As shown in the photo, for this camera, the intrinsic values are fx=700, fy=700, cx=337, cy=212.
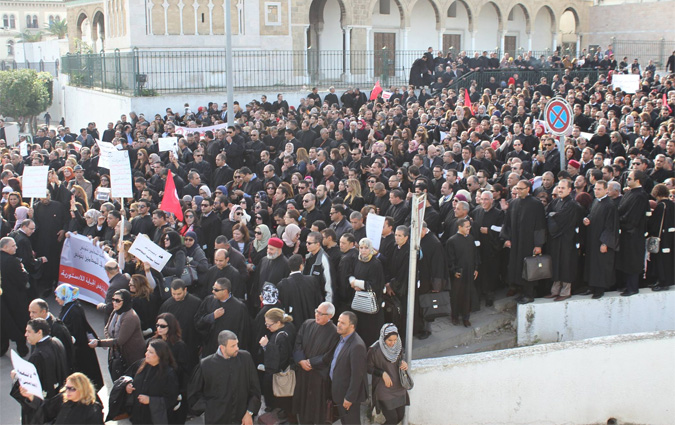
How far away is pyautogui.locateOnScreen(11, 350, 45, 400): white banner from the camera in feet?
18.6

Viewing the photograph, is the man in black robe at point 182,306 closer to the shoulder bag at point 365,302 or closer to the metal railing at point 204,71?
the shoulder bag at point 365,302

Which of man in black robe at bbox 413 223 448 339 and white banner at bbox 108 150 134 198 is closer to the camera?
man in black robe at bbox 413 223 448 339

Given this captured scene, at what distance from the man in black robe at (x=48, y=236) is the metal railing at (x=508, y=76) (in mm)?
15184

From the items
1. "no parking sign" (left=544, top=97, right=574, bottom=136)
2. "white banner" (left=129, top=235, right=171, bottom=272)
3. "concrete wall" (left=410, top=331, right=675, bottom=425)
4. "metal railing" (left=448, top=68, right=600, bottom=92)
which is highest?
"metal railing" (left=448, top=68, right=600, bottom=92)

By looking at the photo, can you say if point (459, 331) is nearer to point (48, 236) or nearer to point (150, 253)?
point (150, 253)

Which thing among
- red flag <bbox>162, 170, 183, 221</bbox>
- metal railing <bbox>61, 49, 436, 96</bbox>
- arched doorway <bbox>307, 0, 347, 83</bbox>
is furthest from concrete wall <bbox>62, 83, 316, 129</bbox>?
red flag <bbox>162, 170, 183, 221</bbox>

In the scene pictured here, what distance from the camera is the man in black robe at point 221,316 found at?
6.93 m

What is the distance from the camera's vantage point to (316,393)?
681cm

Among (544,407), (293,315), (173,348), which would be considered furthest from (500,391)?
(173,348)

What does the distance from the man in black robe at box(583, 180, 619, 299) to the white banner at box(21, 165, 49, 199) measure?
7736 mm

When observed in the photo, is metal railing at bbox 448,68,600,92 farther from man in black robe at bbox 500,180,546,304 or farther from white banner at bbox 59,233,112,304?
white banner at bbox 59,233,112,304

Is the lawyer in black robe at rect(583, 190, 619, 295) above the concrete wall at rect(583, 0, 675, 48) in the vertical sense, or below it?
below

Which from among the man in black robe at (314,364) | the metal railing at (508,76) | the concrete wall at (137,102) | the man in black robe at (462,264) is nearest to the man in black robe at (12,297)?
the man in black robe at (314,364)

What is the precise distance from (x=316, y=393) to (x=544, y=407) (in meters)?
2.92
